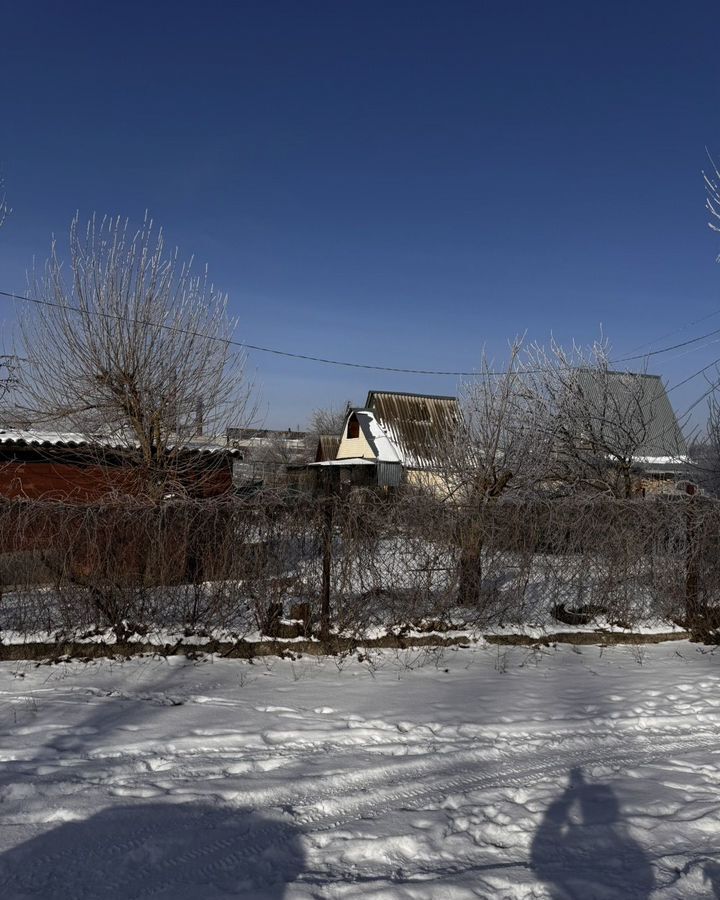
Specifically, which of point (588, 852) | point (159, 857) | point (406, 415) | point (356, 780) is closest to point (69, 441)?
point (356, 780)

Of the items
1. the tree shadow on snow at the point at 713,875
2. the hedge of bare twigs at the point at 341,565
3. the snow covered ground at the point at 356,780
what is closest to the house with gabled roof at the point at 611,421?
the hedge of bare twigs at the point at 341,565

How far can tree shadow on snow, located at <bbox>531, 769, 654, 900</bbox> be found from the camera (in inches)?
121

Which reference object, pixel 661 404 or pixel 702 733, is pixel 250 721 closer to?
pixel 702 733

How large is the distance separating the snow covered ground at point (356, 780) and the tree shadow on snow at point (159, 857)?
0.4 inches

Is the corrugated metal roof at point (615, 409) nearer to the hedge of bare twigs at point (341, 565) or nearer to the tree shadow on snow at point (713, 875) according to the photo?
the hedge of bare twigs at point (341, 565)

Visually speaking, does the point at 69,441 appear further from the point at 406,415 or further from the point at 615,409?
the point at 406,415

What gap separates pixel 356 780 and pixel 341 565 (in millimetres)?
3226

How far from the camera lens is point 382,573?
748 cm

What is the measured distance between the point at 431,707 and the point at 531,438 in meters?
8.04

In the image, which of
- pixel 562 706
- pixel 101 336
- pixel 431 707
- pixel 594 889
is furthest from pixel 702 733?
pixel 101 336

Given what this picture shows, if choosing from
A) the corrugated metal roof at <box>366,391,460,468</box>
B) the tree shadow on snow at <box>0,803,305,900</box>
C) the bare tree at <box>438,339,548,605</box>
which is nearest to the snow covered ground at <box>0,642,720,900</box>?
the tree shadow on snow at <box>0,803,305,900</box>

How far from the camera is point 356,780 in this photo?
14.1 feet

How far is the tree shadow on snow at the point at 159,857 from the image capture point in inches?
119

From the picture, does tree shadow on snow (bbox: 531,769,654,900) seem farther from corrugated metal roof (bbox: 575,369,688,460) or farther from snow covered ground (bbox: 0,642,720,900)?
corrugated metal roof (bbox: 575,369,688,460)
